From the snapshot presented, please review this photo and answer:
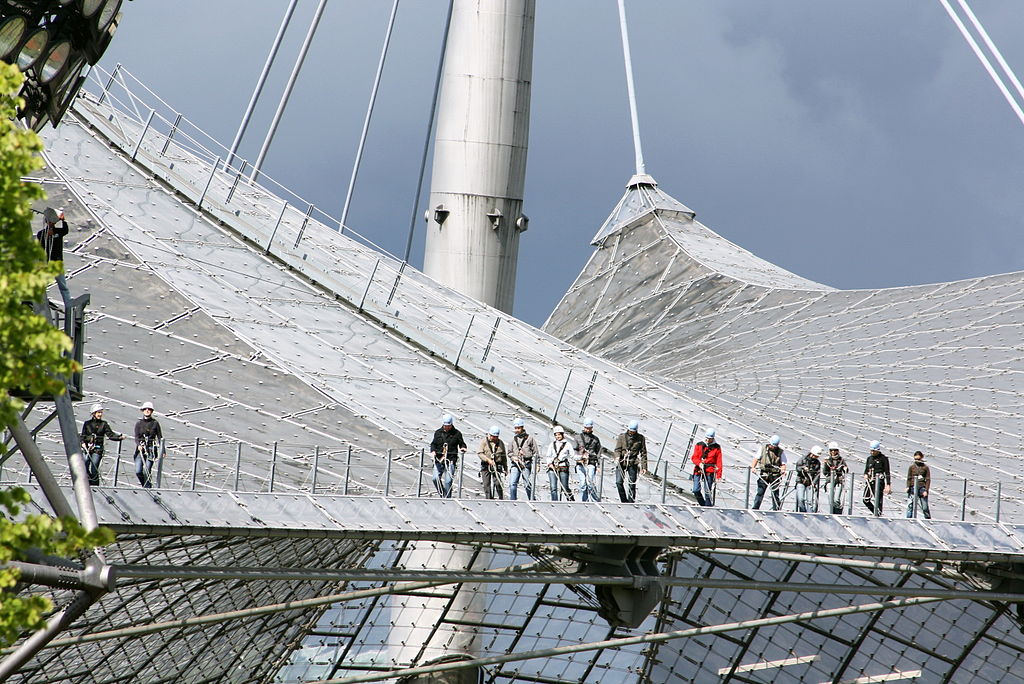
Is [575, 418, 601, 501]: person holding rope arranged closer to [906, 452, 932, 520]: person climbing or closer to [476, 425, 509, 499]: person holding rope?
[476, 425, 509, 499]: person holding rope

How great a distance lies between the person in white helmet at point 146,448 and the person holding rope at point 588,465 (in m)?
6.59

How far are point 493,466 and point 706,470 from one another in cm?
387

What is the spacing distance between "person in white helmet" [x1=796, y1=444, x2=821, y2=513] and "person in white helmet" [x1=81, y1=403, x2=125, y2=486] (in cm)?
1106

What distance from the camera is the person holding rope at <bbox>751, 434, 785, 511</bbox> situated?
87.6 feet

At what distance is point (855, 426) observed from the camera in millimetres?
37188

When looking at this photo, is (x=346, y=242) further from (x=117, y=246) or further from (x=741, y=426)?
(x=741, y=426)

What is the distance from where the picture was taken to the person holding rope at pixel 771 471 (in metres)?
26.7

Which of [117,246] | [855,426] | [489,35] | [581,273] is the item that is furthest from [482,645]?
[581,273]

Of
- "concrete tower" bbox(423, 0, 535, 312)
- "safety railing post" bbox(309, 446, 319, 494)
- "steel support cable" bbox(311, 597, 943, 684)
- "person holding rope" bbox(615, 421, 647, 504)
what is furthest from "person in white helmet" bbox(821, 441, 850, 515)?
"concrete tower" bbox(423, 0, 535, 312)

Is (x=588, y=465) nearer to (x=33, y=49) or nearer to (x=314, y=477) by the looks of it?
(x=314, y=477)

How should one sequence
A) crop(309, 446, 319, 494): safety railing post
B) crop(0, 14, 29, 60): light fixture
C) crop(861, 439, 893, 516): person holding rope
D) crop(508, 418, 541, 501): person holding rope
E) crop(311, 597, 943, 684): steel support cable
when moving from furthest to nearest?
1. crop(311, 597, 943, 684): steel support cable
2. crop(861, 439, 893, 516): person holding rope
3. crop(508, 418, 541, 501): person holding rope
4. crop(309, 446, 319, 494): safety railing post
5. crop(0, 14, 29, 60): light fixture

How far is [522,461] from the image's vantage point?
2505 centimetres

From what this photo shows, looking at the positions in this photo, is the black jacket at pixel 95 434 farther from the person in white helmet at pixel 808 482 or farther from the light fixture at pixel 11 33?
the person in white helmet at pixel 808 482

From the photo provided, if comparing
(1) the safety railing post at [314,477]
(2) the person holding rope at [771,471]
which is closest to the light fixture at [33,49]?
(1) the safety railing post at [314,477]
